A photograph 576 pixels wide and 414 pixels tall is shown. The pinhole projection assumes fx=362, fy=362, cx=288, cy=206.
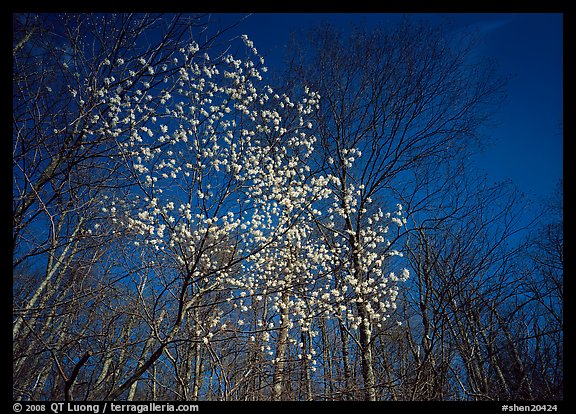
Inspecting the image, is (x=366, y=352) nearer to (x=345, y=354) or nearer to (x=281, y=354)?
(x=345, y=354)

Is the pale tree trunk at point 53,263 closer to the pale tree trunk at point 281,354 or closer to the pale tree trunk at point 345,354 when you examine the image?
the pale tree trunk at point 281,354

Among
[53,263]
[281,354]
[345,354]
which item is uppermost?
[53,263]

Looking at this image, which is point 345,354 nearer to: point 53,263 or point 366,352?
point 366,352

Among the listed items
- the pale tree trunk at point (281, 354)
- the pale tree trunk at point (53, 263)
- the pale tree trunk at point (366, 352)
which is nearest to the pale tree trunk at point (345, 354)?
the pale tree trunk at point (366, 352)

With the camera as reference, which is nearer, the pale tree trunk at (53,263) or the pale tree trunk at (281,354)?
the pale tree trunk at (53,263)

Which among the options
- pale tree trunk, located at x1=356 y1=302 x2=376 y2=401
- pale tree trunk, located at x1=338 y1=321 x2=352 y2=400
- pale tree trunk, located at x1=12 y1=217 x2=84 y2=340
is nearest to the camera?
pale tree trunk, located at x1=12 y1=217 x2=84 y2=340

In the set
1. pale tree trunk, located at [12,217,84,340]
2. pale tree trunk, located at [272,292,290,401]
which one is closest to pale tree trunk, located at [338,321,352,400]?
pale tree trunk, located at [272,292,290,401]

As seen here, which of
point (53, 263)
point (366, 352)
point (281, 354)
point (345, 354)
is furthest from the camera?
point (53, 263)

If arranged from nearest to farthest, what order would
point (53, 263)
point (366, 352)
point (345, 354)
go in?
point (366, 352) → point (345, 354) → point (53, 263)

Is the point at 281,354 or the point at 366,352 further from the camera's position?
the point at 366,352

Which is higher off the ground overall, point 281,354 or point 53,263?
point 53,263

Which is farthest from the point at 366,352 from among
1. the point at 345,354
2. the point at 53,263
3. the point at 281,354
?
the point at 53,263

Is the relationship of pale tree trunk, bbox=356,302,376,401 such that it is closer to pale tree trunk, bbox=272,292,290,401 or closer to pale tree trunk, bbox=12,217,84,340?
pale tree trunk, bbox=272,292,290,401

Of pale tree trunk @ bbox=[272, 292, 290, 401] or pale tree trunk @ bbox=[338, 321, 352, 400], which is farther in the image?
pale tree trunk @ bbox=[338, 321, 352, 400]
